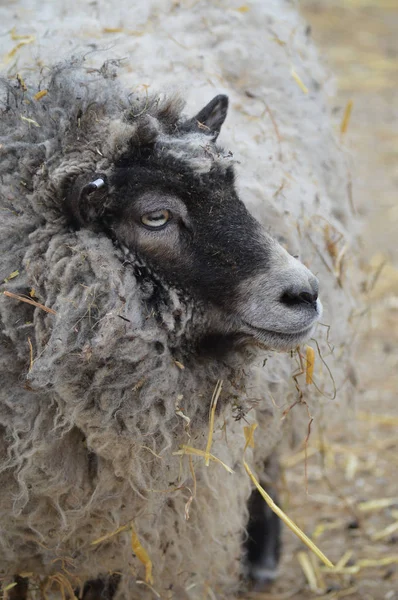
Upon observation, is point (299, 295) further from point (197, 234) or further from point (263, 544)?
point (263, 544)

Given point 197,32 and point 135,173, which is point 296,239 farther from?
point 197,32

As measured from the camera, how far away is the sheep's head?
2.64 meters

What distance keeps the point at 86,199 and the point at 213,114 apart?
64 centimetres

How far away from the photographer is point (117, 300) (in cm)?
263

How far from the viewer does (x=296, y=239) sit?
3.51 meters

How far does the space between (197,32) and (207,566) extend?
2.61 m

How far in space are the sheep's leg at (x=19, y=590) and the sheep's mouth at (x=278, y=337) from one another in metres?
1.47

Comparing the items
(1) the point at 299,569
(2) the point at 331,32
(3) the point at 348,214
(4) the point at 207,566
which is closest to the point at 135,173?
(4) the point at 207,566

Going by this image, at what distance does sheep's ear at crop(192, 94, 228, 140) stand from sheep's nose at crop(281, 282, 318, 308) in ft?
2.16

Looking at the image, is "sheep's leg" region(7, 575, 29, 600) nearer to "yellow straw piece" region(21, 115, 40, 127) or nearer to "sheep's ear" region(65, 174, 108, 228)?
Result: "sheep's ear" region(65, 174, 108, 228)

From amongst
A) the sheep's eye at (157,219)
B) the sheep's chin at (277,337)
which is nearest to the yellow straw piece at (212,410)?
the sheep's chin at (277,337)

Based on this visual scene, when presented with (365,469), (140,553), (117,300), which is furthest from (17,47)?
(365,469)

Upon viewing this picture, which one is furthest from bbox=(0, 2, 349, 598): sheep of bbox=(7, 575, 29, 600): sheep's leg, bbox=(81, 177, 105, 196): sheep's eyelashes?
bbox=(7, 575, 29, 600): sheep's leg

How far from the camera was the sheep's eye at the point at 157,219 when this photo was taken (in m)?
2.65
